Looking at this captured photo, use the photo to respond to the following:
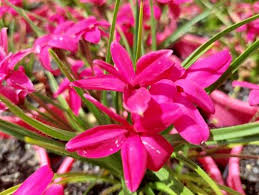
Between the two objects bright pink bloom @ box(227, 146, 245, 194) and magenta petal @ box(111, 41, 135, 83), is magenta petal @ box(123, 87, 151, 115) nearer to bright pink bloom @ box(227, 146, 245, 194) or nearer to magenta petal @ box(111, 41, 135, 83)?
magenta petal @ box(111, 41, 135, 83)

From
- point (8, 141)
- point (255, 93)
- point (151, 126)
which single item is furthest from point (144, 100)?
point (8, 141)

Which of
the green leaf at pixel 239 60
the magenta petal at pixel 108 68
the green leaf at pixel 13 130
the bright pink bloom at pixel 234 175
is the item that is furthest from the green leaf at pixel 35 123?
the bright pink bloom at pixel 234 175

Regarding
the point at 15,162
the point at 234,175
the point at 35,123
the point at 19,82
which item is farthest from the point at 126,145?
the point at 15,162

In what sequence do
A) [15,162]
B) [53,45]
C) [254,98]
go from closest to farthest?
[254,98] < [53,45] < [15,162]


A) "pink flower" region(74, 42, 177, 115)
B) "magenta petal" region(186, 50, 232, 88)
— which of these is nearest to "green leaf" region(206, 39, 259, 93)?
"magenta petal" region(186, 50, 232, 88)

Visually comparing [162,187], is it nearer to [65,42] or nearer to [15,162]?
[65,42]
